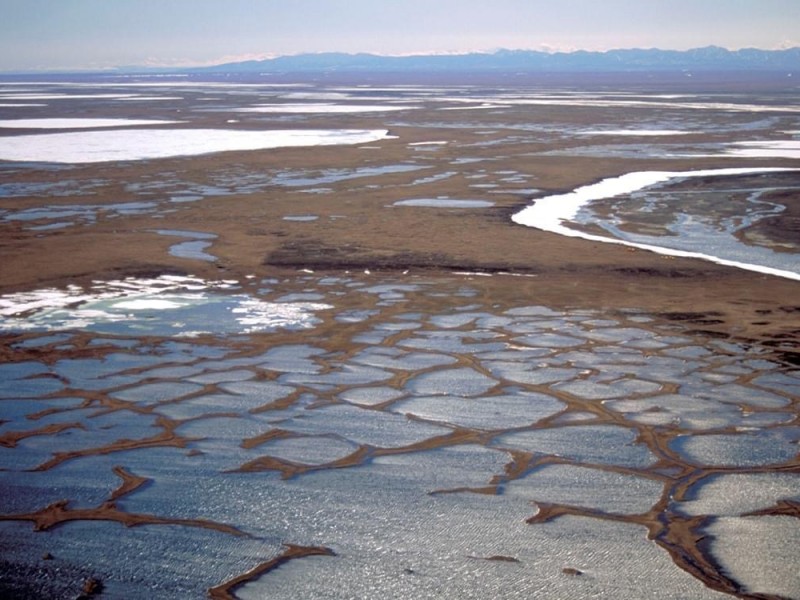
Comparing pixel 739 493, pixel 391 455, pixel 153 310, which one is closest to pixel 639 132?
pixel 153 310

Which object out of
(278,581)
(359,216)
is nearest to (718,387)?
(278,581)

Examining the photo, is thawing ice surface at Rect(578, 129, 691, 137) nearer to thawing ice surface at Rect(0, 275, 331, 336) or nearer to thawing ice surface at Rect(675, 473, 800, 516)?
thawing ice surface at Rect(0, 275, 331, 336)

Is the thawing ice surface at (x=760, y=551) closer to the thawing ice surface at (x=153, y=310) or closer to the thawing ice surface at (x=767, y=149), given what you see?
the thawing ice surface at (x=153, y=310)

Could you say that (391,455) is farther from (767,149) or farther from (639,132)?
(639,132)

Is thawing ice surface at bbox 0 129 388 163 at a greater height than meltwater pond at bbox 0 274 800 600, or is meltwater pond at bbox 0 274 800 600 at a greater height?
thawing ice surface at bbox 0 129 388 163

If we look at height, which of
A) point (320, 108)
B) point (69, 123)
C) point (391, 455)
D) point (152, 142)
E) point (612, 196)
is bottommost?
point (391, 455)

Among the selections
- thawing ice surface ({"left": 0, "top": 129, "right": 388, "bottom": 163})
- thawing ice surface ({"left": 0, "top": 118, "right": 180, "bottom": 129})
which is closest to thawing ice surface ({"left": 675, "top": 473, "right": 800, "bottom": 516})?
thawing ice surface ({"left": 0, "top": 129, "right": 388, "bottom": 163})

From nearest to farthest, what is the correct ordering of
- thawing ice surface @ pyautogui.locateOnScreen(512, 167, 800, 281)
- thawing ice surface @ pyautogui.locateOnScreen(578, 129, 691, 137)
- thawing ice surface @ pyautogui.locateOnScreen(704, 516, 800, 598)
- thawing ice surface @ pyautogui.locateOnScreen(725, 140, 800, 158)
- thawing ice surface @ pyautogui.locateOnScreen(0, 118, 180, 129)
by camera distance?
1. thawing ice surface @ pyautogui.locateOnScreen(704, 516, 800, 598)
2. thawing ice surface @ pyautogui.locateOnScreen(512, 167, 800, 281)
3. thawing ice surface @ pyautogui.locateOnScreen(725, 140, 800, 158)
4. thawing ice surface @ pyautogui.locateOnScreen(578, 129, 691, 137)
5. thawing ice surface @ pyautogui.locateOnScreen(0, 118, 180, 129)
